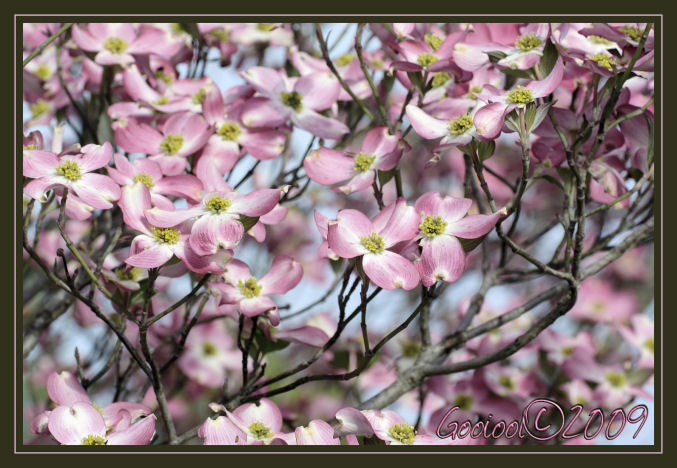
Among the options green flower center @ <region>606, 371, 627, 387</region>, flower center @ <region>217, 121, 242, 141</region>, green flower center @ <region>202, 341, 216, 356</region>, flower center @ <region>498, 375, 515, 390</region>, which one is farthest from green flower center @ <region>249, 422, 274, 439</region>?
green flower center @ <region>606, 371, 627, 387</region>

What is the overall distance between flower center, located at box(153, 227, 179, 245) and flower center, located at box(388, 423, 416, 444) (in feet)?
1.13

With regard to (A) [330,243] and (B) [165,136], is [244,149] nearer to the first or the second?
(B) [165,136]

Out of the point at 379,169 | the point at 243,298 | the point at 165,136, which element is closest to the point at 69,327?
the point at 165,136

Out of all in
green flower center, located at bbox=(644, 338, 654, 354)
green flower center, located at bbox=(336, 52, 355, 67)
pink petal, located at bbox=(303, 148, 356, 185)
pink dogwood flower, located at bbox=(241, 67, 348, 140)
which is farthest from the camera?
green flower center, located at bbox=(644, 338, 654, 354)

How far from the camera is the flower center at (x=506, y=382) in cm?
135

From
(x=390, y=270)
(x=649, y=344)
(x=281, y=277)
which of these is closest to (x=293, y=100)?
(x=281, y=277)

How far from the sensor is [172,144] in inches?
44.1

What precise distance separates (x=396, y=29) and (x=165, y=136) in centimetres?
40

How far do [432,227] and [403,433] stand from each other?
246 millimetres

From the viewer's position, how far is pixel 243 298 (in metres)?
0.99

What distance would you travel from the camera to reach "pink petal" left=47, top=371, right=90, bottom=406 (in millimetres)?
957

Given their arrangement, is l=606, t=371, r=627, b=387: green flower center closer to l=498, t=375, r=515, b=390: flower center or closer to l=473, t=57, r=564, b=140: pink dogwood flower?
l=498, t=375, r=515, b=390: flower center

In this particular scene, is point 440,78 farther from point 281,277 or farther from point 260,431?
point 260,431

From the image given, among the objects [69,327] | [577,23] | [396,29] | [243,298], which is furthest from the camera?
[69,327]
